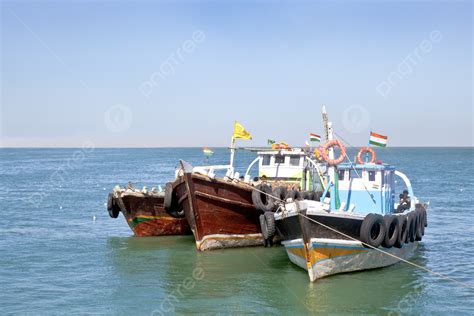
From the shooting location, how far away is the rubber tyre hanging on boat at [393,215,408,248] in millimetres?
18641

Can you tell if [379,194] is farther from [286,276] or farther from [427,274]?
[286,276]

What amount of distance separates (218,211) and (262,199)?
67.8 inches

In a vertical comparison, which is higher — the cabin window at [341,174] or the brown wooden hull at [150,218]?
the cabin window at [341,174]

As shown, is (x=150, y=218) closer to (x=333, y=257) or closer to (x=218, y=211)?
(x=218, y=211)


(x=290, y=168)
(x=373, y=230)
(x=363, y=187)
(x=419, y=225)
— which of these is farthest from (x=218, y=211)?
(x=419, y=225)

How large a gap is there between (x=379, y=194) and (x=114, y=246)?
11599 mm

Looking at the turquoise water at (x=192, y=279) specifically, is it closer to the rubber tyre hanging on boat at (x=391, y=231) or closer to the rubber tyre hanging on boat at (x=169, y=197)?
the rubber tyre hanging on boat at (x=391, y=231)

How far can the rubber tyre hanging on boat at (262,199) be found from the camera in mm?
21562

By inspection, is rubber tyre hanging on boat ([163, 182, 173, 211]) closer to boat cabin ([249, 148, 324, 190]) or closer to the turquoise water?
the turquoise water

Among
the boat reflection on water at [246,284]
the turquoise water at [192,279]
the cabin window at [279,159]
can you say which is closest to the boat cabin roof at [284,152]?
the cabin window at [279,159]

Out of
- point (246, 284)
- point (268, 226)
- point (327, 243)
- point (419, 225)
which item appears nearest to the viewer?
point (327, 243)

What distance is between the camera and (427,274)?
774 inches

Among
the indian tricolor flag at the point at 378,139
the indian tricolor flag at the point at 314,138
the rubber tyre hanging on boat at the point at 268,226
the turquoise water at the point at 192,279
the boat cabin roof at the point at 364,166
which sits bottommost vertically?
the turquoise water at the point at 192,279

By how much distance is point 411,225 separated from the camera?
20344 millimetres
